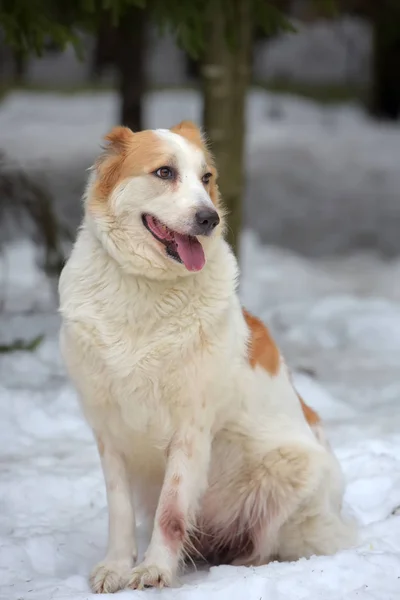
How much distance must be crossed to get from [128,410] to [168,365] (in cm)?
22

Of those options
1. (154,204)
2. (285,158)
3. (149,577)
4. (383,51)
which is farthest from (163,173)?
(383,51)

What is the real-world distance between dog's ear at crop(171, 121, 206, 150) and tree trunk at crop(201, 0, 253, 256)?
10.5 feet

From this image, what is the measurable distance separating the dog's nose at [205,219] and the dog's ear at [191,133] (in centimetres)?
39

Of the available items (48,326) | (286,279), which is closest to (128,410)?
(48,326)

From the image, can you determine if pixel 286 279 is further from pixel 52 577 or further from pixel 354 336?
pixel 52 577

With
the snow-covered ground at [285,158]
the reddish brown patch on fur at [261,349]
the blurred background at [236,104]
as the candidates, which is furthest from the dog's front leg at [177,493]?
the snow-covered ground at [285,158]

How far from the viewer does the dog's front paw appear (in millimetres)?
3590

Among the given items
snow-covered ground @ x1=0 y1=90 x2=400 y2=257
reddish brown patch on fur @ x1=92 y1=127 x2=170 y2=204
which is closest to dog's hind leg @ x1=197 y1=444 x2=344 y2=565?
reddish brown patch on fur @ x1=92 y1=127 x2=170 y2=204

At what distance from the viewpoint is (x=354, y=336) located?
7844 millimetres

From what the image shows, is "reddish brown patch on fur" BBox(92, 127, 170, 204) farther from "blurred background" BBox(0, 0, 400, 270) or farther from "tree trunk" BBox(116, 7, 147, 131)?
"tree trunk" BBox(116, 7, 147, 131)

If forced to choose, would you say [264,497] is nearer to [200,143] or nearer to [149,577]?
[149,577]

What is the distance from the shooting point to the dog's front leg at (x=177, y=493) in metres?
3.73

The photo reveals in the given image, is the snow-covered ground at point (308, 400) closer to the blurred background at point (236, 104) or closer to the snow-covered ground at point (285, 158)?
the blurred background at point (236, 104)

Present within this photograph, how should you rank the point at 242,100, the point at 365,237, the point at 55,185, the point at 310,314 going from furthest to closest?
the point at 55,185, the point at 365,237, the point at 310,314, the point at 242,100
